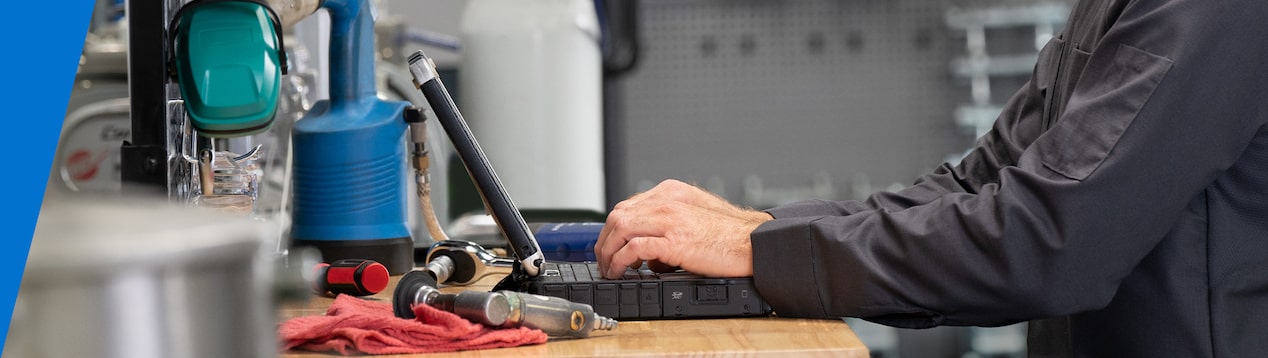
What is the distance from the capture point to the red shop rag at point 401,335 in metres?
0.67

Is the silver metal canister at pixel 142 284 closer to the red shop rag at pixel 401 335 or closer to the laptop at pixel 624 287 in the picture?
the red shop rag at pixel 401 335

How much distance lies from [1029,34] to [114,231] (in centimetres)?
406

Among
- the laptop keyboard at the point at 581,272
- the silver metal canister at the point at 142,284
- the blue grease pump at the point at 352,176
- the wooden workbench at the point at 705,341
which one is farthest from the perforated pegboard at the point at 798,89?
the silver metal canister at the point at 142,284

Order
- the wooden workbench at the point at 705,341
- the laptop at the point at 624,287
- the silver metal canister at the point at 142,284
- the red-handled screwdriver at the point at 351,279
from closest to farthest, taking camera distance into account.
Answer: the silver metal canister at the point at 142,284
the wooden workbench at the point at 705,341
the laptop at the point at 624,287
the red-handled screwdriver at the point at 351,279

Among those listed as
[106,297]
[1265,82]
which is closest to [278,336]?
[106,297]

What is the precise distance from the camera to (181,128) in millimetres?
800

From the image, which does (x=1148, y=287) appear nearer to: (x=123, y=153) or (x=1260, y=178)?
(x=1260, y=178)

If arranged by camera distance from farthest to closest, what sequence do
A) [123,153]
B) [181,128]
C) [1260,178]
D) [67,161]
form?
[1260,178] < [181,128] < [123,153] < [67,161]

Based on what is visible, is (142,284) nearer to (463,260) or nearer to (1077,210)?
(1077,210)

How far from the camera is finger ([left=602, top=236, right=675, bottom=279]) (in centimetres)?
85

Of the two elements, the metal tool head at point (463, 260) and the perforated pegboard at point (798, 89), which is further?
the perforated pegboard at point (798, 89)

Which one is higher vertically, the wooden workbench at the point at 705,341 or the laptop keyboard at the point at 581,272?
the laptop keyboard at the point at 581,272

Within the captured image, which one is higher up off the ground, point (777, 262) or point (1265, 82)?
point (1265, 82)

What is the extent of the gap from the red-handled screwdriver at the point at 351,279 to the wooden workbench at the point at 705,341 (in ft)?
0.34
